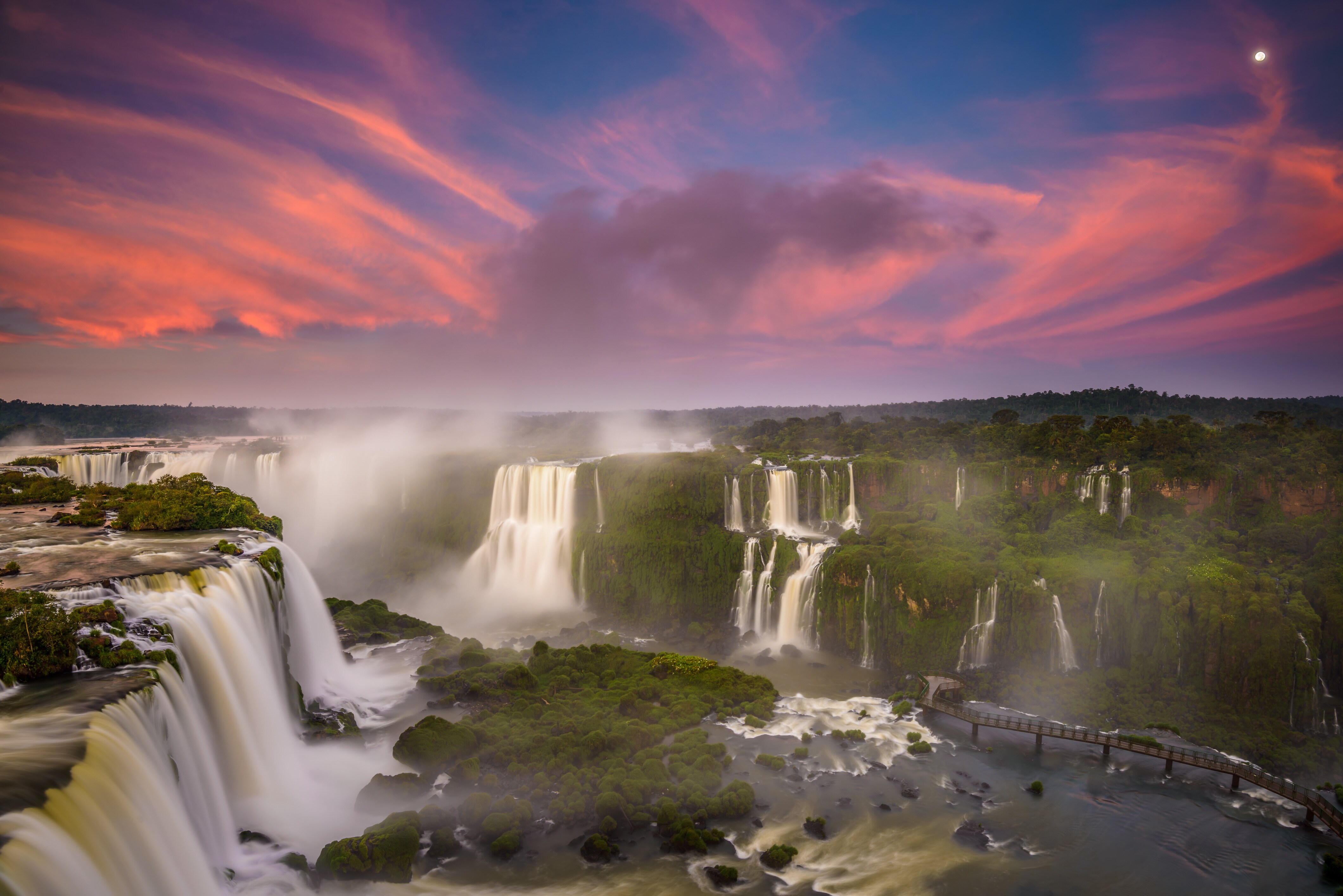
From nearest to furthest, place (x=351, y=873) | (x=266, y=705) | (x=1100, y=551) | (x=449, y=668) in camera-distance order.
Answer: (x=351, y=873) < (x=266, y=705) < (x=449, y=668) < (x=1100, y=551)

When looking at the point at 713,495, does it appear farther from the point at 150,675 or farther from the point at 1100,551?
the point at 150,675

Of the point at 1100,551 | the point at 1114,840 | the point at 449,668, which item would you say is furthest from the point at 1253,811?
the point at 449,668

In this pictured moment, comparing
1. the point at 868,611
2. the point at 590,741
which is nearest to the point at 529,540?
the point at 868,611

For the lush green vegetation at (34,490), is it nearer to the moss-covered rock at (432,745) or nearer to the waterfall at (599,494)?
the moss-covered rock at (432,745)

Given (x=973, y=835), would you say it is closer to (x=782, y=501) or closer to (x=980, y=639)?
(x=980, y=639)

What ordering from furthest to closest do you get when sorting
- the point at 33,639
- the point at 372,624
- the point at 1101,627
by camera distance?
the point at 372,624, the point at 1101,627, the point at 33,639

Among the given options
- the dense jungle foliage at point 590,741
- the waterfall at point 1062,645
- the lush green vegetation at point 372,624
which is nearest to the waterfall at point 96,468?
the lush green vegetation at point 372,624

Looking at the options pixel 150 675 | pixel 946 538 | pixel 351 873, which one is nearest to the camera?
pixel 150 675
